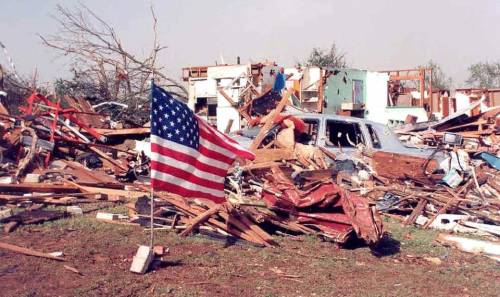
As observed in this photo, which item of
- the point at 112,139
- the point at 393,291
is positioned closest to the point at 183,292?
the point at 393,291

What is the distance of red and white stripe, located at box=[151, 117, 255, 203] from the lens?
6.16m

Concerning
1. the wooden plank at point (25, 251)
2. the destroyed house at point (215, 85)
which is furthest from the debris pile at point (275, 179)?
the destroyed house at point (215, 85)

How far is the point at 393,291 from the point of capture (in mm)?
5633

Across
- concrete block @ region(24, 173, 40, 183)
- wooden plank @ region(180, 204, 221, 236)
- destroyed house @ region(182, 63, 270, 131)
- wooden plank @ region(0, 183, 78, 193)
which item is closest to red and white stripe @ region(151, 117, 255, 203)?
wooden plank @ region(180, 204, 221, 236)

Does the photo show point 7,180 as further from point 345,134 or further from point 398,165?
point 398,165

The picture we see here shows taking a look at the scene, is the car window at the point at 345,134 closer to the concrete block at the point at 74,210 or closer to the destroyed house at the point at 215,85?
the concrete block at the point at 74,210

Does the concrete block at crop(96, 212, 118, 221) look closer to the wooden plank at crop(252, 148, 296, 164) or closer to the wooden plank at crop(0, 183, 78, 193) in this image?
the wooden plank at crop(0, 183, 78, 193)

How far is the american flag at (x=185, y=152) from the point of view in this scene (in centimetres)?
616

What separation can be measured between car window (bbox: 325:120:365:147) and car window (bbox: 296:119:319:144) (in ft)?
1.10

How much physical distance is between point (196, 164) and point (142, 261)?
1.45 metres

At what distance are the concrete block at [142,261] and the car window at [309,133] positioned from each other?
6.63 metres

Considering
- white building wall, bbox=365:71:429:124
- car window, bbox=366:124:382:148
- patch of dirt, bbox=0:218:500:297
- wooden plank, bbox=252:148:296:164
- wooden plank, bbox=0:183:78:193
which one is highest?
white building wall, bbox=365:71:429:124

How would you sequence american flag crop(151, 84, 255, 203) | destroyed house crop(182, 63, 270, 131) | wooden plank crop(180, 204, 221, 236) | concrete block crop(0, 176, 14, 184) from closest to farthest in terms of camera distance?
1. american flag crop(151, 84, 255, 203)
2. wooden plank crop(180, 204, 221, 236)
3. concrete block crop(0, 176, 14, 184)
4. destroyed house crop(182, 63, 270, 131)

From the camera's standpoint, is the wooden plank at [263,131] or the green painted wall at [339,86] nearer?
the wooden plank at [263,131]
